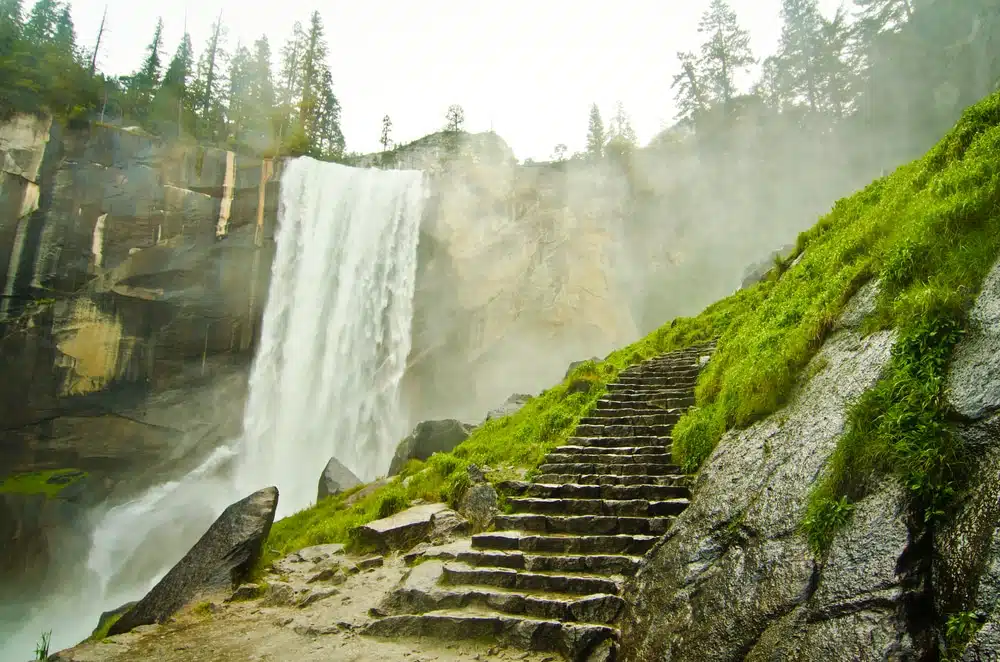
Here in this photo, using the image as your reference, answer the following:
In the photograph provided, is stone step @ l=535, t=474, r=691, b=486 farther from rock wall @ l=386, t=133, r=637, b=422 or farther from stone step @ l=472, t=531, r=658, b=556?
rock wall @ l=386, t=133, r=637, b=422

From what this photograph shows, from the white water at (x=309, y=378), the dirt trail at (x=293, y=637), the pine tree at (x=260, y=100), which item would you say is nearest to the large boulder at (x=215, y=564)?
the dirt trail at (x=293, y=637)

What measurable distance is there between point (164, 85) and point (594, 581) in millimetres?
41695

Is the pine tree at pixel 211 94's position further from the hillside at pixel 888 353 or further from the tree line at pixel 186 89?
the hillside at pixel 888 353

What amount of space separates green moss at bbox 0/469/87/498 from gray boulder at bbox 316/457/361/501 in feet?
49.8

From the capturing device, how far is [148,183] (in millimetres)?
Answer: 24641

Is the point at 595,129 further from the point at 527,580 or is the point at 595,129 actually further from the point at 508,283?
the point at 527,580

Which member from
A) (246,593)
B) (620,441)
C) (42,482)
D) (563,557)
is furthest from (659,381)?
(42,482)

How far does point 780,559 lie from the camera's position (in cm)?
373

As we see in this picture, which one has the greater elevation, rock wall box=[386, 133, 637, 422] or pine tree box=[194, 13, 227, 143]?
pine tree box=[194, 13, 227, 143]

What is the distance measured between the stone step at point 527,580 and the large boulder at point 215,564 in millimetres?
3562

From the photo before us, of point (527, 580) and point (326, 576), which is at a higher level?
point (527, 580)

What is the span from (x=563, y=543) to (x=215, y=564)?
5.13 metres

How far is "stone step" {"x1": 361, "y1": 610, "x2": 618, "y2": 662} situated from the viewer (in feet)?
15.0

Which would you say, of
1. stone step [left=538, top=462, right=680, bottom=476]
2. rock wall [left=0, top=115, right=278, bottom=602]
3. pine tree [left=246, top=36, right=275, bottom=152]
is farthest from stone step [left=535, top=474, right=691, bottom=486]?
pine tree [left=246, top=36, right=275, bottom=152]
